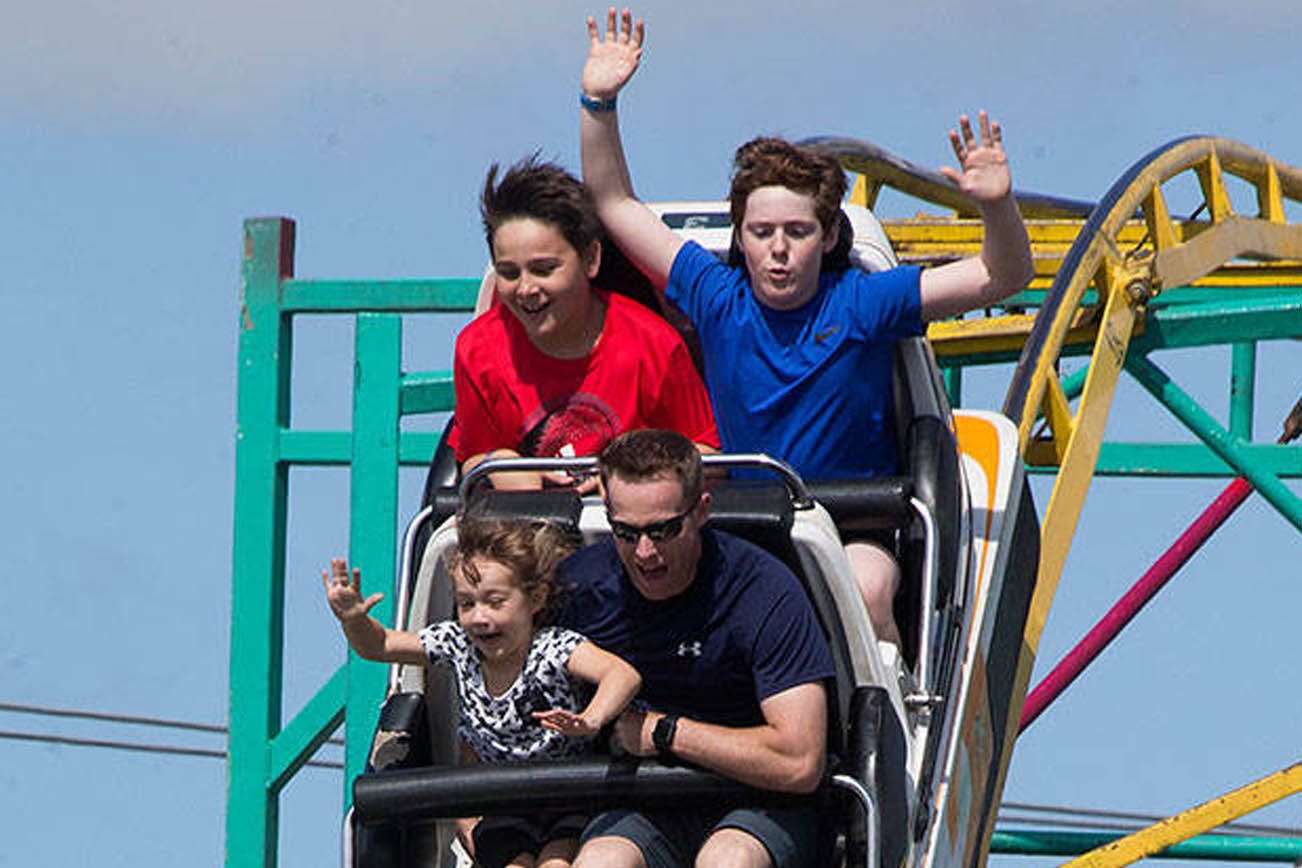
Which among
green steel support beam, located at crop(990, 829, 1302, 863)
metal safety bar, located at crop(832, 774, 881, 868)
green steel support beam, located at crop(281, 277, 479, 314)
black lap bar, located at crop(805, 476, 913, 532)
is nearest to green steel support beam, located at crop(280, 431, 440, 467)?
green steel support beam, located at crop(281, 277, 479, 314)

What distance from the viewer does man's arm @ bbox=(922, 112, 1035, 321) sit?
→ 4086mm

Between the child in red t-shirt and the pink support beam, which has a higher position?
the child in red t-shirt

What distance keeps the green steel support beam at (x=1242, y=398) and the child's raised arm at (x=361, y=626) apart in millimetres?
5056

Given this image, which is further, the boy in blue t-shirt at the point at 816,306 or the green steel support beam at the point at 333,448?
the green steel support beam at the point at 333,448

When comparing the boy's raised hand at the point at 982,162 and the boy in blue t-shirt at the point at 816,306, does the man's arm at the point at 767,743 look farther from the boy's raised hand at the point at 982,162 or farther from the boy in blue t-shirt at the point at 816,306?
the boy's raised hand at the point at 982,162

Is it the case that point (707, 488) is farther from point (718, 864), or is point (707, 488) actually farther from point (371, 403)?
point (371, 403)

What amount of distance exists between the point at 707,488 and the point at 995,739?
1.24 meters

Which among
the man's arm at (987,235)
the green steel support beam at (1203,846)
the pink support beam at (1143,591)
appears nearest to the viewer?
the man's arm at (987,235)

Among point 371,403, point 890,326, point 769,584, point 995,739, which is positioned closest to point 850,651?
point 769,584

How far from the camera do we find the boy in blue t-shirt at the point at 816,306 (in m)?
4.11

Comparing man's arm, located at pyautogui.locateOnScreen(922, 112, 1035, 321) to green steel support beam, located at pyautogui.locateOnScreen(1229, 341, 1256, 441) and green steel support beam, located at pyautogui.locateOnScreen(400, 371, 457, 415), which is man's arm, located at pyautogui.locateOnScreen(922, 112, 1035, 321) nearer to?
green steel support beam, located at pyautogui.locateOnScreen(400, 371, 457, 415)

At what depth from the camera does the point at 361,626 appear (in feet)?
12.1

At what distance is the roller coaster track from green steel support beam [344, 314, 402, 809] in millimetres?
1807

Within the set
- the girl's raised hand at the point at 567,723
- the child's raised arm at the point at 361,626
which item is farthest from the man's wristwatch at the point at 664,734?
the child's raised arm at the point at 361,626
